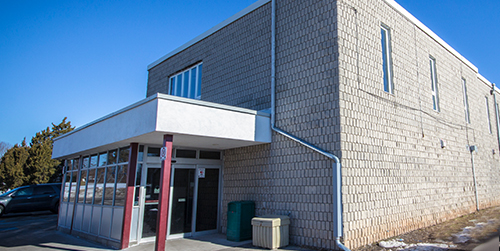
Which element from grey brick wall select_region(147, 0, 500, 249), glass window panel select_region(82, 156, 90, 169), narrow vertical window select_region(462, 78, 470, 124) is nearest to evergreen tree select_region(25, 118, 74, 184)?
glass window panel select_region(82, 156, 90, 169)

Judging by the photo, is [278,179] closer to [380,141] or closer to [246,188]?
[246,188]

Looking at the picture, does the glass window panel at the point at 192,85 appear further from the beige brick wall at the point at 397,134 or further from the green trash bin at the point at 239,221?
the beige brick wall at the point at 397,134

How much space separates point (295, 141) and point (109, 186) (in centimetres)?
568

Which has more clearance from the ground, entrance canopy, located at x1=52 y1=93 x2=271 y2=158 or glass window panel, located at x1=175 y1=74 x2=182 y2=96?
glass window panel, located at x1=175 y1=74 x2=182 y2=96

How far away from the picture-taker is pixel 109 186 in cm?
1009

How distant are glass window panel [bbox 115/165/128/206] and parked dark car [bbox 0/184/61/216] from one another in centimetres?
1120

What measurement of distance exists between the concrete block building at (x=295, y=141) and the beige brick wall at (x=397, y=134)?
0.16 ft

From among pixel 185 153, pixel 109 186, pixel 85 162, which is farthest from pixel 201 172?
pixel 85 162

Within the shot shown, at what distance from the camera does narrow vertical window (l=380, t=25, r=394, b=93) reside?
32.7 feet

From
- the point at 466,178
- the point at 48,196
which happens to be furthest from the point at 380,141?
the point at 48,196

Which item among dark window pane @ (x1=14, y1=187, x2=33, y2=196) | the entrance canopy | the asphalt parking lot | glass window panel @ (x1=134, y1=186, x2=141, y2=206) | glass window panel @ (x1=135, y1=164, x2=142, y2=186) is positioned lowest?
the asphalt parking lot

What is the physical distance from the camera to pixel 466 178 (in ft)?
42.2

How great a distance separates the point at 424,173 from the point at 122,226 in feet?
29.1

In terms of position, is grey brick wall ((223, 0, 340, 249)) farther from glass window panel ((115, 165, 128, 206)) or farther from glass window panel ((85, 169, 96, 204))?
glass window panel ((85, 169, 96, 204))
